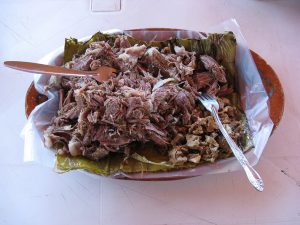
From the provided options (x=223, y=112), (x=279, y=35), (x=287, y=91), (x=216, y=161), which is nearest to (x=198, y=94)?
(x=223, y=112)

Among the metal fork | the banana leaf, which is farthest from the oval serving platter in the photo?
the metal fork

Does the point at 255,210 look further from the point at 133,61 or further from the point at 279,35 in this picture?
the point at 279,35

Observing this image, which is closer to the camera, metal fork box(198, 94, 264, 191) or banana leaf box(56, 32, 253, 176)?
metal fork box(198, 94, 264, 191)

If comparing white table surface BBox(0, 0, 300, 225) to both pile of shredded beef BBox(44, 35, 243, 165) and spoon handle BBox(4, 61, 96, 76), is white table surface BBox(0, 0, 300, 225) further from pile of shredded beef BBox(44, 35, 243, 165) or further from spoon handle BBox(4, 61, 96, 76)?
spoon handle BBox(4, 61, 96, 76)

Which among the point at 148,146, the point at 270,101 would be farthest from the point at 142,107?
the point at 270,101

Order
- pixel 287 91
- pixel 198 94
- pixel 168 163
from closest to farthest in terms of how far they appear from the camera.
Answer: pixel 168 163 → pixel 198 94 → pixel 287 91

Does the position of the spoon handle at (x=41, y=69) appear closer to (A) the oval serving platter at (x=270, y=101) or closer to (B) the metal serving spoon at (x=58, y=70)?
(B) the metal serving spoon at (x=58, y=70)
